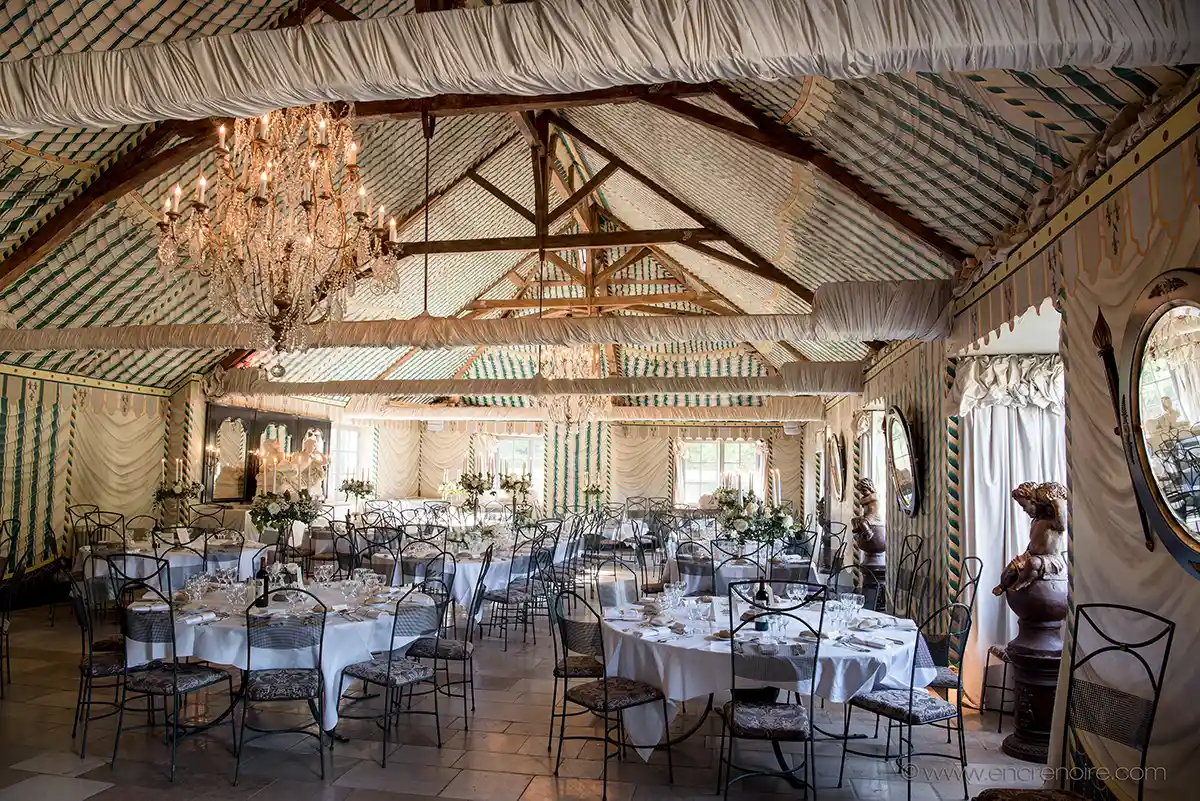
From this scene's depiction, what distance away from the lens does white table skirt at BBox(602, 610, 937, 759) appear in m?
4.00

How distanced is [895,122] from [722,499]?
6.01m

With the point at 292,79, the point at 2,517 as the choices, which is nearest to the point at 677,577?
the point at 292,79

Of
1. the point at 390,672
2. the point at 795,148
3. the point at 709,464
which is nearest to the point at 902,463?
the point at 795,148

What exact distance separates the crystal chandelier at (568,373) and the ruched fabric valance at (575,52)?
28.4 feet

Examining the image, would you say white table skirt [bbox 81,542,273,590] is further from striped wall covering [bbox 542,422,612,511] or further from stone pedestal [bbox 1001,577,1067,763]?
striped wall covering [bbox 542,422,612,511]

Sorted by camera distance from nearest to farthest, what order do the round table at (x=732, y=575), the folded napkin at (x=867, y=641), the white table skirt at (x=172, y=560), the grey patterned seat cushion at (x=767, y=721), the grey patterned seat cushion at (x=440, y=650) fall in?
the grey patterned seat cushion at (x=767, y=721) → the folded napkin at (x=867, y=641) → the grey patterned seat cushion at (x=440, y=650) → the round table at (x=732, y=575) → the white table skirt at (x=172, y=560)

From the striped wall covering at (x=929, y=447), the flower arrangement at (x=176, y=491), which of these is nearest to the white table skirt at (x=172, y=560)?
the flower arrangement at (x=176, y=491)

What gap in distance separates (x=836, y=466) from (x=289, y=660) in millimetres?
11024

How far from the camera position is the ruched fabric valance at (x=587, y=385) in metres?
10.3

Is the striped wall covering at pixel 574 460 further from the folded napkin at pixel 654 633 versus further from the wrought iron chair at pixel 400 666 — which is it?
the folded napkin at pixel 654 633

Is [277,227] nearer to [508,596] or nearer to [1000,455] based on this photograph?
[508,596]

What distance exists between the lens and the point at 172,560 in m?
7.58

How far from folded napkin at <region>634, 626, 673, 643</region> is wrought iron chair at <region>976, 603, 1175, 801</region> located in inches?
71.4

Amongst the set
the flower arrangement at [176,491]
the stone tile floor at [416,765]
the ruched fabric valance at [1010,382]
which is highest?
the ruched fabric valance at [1010,382]
